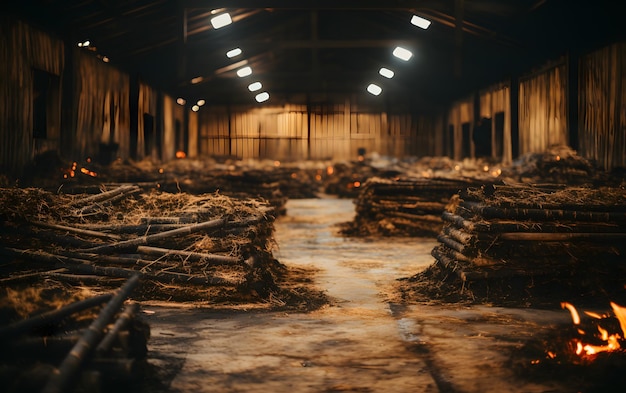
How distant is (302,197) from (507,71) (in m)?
9.30

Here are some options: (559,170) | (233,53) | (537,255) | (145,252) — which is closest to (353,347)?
(145,252)

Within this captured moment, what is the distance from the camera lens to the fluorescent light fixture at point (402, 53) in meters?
27.7

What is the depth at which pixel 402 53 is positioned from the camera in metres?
28.2

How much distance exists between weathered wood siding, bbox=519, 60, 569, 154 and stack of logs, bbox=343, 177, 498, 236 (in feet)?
11.0

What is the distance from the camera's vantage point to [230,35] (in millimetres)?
26328

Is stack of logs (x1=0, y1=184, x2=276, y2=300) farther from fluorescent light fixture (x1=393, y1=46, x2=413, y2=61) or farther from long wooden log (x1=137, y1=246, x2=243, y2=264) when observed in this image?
fluorescent light fixture (x1=393, y1=46, x2=413, y2=61)

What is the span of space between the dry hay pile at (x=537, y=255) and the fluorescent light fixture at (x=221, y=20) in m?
15.6

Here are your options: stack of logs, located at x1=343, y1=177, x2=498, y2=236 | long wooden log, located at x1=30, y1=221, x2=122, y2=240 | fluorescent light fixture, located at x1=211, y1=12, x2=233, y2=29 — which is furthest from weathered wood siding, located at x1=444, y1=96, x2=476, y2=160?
long wooden log, located at x1=30, y1=221, x2=122, y2=240

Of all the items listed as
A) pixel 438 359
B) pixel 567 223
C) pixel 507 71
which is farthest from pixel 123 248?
pixel 507 71

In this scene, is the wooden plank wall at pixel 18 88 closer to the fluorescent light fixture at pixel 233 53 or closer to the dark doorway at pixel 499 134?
the fluorescent light fixture at pixel 233 53

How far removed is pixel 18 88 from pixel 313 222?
8.10 meters

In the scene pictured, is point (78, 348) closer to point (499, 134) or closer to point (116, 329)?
point (116, 329)

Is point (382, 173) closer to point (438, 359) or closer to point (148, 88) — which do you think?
point (148, 88)

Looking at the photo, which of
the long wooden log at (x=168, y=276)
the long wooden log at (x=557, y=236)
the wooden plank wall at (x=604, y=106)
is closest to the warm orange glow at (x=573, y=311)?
the long wooden log at (x=557, y=236)
